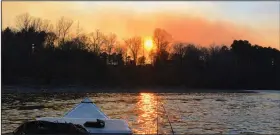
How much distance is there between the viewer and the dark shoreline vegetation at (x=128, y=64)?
62344 mm

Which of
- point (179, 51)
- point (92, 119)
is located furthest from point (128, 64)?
point (92, 119)

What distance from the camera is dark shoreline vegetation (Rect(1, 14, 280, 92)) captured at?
2454 inches

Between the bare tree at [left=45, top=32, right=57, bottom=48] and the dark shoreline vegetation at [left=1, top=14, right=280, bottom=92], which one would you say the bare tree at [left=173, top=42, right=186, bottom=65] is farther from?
the bare tree at [left=45, top=32, right=57, bottom=48]

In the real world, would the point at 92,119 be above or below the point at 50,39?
below

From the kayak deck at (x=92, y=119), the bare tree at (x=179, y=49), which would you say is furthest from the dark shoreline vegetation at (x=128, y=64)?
the kayak deck at (x=92, y=119)

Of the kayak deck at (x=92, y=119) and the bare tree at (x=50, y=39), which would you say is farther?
the bare tree at (x=50, y=39)

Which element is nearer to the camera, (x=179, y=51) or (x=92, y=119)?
(x=92, y=119)

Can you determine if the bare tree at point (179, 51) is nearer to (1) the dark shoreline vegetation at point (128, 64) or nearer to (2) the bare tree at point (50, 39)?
(1) the dark shoreline vegetation at point (128, 64)

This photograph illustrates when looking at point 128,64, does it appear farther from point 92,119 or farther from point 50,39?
point 92,119

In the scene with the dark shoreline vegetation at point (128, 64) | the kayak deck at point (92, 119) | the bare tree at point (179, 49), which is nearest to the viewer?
the kayak deck at point (92, 119)

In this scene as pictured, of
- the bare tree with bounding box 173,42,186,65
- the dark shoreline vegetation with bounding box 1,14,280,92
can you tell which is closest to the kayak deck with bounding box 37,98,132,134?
the dark shoreline vegetation with bounding box 1,14,280,92

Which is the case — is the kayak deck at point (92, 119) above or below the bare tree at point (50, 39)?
below

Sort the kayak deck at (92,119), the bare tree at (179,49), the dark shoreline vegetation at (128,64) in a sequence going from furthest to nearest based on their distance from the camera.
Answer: the bare tree at (179,49)
the dark shoreline vegetation at (128,64)
the kayak deck at (92,119)

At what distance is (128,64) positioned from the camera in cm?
7562
